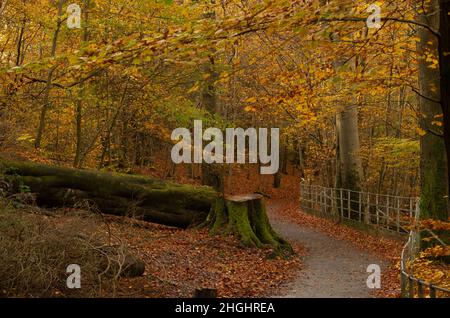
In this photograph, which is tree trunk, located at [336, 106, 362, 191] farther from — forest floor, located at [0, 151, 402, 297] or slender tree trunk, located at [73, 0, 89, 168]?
slender tree trunk, located at [73, 0, 89, 168]

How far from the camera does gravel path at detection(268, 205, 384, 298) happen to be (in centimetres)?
927

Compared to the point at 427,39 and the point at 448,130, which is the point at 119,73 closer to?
the point at 427,39

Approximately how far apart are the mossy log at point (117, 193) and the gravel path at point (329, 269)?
3601 mm

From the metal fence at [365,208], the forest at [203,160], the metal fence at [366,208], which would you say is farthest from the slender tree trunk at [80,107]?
the metal fence at [365,208]

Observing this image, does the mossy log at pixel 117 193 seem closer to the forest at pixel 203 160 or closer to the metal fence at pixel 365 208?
the forest at pixel 203 160

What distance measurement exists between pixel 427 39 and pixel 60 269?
8.32 metres

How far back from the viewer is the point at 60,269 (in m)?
6.66

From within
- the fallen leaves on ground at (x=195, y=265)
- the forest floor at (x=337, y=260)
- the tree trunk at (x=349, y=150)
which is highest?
the tree trunk at (x=349, y=150)

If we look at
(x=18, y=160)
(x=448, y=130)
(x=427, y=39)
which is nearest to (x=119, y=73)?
(x=18, y=160)

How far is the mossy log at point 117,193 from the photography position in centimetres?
1188

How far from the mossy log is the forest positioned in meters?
0.04

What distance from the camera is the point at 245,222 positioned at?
13.1 m

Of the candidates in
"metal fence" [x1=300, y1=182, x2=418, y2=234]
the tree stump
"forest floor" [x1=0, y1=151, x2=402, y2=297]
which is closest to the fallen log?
the tree stump

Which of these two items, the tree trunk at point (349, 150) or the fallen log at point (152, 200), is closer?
the fallen log at point (152, 200)
